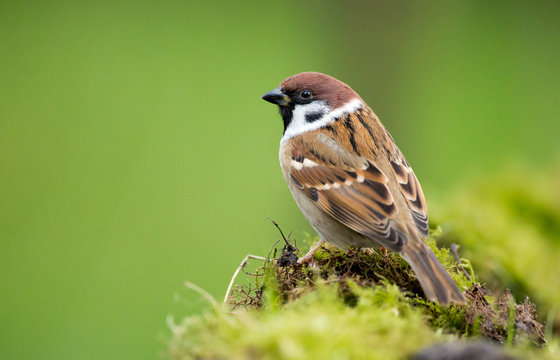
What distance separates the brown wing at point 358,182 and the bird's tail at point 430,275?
3.7 inches

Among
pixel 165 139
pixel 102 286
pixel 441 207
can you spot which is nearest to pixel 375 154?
pixel 441 207

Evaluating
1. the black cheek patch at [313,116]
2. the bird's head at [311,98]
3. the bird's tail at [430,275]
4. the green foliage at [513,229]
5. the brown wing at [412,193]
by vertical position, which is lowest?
the green foliage at [513,229]

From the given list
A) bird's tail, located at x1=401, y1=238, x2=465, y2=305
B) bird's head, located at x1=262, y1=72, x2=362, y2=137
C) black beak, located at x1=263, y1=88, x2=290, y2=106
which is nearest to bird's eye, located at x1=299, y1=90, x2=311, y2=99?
bird's head, located at x1=262, y1=72, x2=362, y2=137

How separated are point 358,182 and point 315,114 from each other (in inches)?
31.8

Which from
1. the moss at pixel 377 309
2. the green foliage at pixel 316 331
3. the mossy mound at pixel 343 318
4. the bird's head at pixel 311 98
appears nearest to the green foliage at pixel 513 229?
the moss at pixel 377 309

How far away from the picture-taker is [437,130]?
36.5ft

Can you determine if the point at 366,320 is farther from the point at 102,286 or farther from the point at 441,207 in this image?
the point at 102,286

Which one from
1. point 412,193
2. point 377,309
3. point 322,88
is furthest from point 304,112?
point 377,309

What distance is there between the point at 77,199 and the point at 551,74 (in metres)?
9.91

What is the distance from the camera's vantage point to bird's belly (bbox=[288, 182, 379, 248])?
326cm

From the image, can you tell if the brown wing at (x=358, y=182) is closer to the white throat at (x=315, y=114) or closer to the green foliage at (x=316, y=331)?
the white throat at (x=315, y=114)

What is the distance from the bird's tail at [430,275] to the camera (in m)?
2.34

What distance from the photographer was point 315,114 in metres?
4.08

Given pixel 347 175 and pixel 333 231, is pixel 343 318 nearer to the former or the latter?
pixel 333 231
